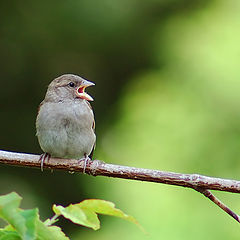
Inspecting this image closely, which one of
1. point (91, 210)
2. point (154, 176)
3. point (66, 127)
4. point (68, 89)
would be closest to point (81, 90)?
point (68, 89)

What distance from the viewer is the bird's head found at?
3814mm

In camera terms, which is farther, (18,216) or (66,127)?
(66,127)

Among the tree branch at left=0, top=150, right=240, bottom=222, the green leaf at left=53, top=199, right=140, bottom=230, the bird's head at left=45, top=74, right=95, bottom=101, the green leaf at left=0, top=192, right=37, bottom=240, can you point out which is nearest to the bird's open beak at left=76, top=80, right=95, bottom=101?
the bird's head at left=45, top=74, right=95, bottom=101

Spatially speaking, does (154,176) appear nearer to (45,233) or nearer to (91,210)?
(91,210)

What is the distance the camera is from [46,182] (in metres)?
6.44

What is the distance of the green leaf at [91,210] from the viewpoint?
4.38 ft

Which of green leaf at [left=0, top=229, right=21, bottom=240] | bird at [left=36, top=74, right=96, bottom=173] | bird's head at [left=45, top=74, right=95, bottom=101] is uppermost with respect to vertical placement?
bird's head at [left=45, top=74, right=95, bottom=101]

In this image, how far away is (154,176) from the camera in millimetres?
2092

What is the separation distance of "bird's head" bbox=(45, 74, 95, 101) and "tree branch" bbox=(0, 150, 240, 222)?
1.24 m

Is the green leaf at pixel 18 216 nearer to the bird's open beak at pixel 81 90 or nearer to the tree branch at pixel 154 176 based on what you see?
the tree branch at pixel 154 176

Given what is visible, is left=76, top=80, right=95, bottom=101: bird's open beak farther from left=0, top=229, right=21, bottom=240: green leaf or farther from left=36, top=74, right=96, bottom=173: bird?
left=0, top=229, right=21, bottom=240: green leaf

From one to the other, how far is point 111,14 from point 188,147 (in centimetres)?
199

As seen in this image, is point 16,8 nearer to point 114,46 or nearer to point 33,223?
point 114,46

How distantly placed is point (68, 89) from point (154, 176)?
6.20ft
